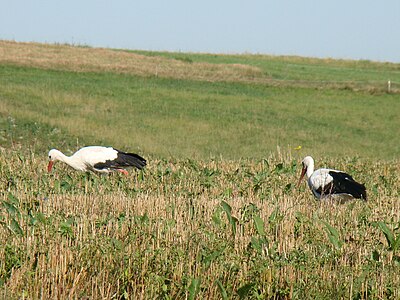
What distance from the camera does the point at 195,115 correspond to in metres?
34.2

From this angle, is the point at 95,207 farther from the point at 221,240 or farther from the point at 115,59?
the point at 115,59

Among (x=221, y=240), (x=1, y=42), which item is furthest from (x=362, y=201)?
(x=1, y=42)

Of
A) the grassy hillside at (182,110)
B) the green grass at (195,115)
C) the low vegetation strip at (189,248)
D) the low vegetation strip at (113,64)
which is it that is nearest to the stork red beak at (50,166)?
the low vegetation strip at (189,248)

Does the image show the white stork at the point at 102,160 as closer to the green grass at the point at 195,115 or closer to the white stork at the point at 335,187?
the white stork at the point at 335,187

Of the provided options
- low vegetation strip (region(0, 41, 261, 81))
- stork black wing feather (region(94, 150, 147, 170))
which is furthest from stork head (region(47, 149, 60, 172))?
low vegetation strip (region(0, 41, 261, 81))

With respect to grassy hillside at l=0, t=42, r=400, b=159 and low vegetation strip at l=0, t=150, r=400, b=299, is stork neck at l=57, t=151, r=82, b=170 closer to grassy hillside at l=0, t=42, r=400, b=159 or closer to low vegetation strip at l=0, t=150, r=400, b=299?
low vegetation strip at l=0, t=150, r=400, b=299

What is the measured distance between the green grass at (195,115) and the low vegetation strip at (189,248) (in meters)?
14.3

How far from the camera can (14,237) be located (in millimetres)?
7164

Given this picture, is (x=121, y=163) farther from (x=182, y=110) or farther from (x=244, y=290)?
(x=182, y=110)

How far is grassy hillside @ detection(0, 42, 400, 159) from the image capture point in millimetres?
27219

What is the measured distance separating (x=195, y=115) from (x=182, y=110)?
123cm

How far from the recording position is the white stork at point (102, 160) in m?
14.2

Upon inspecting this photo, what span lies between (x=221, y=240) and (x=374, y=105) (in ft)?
122

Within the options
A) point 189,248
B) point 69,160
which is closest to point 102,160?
point 69,160
